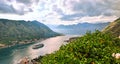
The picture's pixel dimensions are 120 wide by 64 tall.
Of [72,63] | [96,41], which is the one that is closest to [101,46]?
[96,41]

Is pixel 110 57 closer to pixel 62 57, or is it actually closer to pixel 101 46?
pixel 101 46

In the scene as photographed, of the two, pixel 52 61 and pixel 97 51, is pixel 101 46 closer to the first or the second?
pixel 97 51

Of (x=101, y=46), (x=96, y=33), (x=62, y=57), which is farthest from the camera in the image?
(x=96, y=33)

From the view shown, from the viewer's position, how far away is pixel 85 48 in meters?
28.0

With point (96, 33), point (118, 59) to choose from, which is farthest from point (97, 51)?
point (96, 33)

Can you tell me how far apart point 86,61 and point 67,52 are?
3.66 m

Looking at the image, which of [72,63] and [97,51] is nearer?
[72,63]

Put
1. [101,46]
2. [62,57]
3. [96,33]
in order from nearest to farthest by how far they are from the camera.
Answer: [62,57]
[101,46]
[96,33]

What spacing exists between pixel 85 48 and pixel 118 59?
4250mm

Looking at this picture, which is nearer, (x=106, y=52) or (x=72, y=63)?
(x=72, y=63)

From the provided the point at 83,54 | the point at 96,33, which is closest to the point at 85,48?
the point at 83,54

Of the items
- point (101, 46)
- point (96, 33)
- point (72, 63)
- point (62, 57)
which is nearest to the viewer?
point (72, 63)

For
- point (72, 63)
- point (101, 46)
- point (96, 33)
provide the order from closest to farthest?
point (72, 63)
point (101, 46)
point (96, 33)

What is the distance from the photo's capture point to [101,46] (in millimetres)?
28891
